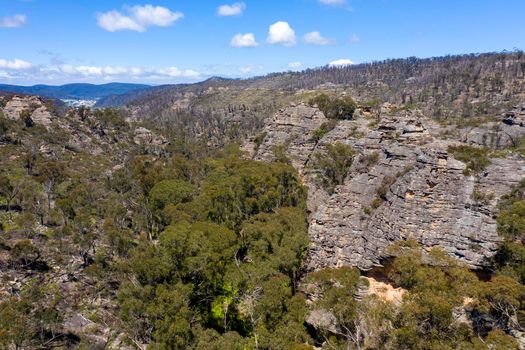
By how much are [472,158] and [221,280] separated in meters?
35.6

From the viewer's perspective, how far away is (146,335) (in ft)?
122

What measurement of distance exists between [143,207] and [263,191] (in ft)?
98.6

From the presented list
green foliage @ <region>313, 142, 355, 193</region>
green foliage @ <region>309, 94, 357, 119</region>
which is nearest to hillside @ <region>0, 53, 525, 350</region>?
green foliage @ <region>313, 142, 355, 193</region>

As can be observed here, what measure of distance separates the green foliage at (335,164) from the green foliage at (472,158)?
20.2m

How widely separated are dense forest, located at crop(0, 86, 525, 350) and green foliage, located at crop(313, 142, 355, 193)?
1.64ft

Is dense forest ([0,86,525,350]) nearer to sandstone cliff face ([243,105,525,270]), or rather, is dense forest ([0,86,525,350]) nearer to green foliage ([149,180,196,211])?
green foliage ([149,180,196,211])

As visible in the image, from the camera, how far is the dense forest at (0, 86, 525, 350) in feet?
91.9

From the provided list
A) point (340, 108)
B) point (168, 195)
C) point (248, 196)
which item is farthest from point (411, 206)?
point (340, 108)

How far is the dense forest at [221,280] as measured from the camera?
28000 millimetres

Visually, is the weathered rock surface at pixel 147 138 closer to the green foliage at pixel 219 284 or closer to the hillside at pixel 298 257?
the hillside at pixel 298 257

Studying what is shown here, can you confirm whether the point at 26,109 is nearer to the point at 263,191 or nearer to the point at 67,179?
the point at 67,179

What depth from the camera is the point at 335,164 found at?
68.4m

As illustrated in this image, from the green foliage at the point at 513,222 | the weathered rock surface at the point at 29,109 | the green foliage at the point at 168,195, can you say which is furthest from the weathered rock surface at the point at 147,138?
the green foliage at the point at 513,222

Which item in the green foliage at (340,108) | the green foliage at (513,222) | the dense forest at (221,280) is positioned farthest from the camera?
the green foliage at (340,108)
